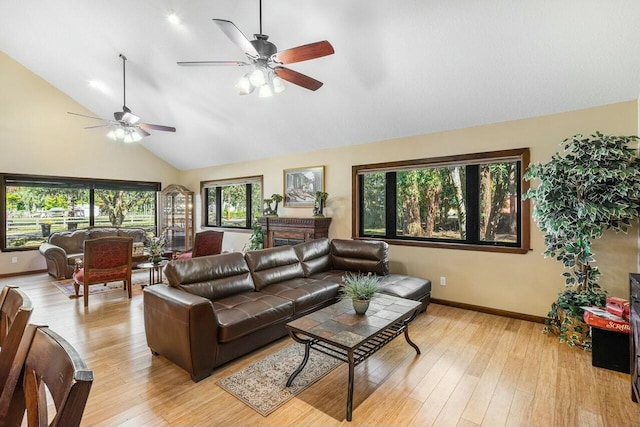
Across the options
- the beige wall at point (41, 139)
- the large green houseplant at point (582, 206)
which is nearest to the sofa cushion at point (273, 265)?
the large green houseplant at point (582, 206)

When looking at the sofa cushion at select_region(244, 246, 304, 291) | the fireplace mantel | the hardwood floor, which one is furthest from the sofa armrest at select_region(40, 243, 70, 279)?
the sofa cushion at select_region(244, 246, 304, 291)

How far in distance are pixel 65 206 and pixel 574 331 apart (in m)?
9.20

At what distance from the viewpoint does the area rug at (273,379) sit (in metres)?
2.30

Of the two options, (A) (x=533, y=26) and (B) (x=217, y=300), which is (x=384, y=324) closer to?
(B) (x=217, y=300)

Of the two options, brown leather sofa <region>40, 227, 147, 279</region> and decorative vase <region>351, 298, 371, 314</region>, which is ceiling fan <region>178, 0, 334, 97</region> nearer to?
decorative vase <region>351, 298, 371, 314</region>

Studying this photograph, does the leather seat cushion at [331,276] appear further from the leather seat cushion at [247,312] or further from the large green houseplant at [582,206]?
the large green houseplant at [582,206]

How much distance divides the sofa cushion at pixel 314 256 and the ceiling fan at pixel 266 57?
A: 224 cm

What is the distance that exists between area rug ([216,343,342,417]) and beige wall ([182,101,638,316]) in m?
2.43

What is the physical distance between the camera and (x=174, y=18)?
12.2ft

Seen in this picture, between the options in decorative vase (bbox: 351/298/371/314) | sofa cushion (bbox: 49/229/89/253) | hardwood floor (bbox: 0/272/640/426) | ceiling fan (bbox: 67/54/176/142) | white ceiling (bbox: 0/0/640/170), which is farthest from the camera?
sofa cushion (bbox: 49/229/89/253)

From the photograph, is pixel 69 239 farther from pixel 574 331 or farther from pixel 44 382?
pixel 574 331

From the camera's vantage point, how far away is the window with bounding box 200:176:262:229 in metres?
7.33

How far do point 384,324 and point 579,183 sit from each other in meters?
2.43

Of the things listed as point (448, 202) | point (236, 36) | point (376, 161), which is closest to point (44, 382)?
point (236, 36)
